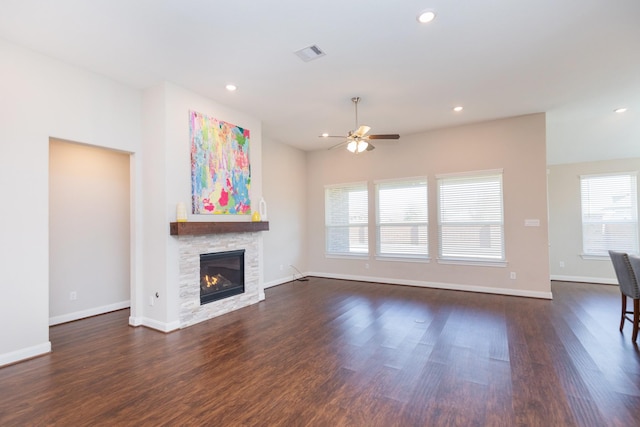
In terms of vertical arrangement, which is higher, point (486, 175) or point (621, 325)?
point (486, 175)

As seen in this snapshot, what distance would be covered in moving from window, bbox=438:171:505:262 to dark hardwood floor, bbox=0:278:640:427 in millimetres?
1456


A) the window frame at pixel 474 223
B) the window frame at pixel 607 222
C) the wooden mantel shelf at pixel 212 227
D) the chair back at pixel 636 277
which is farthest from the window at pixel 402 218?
the window frame at pixel 607 222

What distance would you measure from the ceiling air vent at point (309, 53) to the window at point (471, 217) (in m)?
3.78

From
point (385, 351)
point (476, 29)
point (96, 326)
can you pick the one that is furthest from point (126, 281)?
point (476, 29)

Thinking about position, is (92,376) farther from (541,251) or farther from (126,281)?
(541,251)

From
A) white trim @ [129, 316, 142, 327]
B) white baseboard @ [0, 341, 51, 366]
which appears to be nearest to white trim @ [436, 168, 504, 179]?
white trim @ [129, 316, 142, 327]

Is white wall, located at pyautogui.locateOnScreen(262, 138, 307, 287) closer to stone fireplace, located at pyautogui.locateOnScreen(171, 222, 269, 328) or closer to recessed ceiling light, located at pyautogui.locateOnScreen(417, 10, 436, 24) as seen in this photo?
stone fireplace, located at pyautogui.locateOnScreen(171, 222, 269, 328)

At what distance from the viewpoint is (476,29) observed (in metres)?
2.87

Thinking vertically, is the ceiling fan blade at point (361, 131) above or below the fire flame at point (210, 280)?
above

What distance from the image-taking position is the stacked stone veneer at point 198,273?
4.00m

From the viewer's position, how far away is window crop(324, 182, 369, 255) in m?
6.90

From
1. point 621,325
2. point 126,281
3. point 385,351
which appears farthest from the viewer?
point 126,281

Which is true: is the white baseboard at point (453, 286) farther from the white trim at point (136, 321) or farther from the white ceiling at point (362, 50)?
the white trim at point (136, 321)

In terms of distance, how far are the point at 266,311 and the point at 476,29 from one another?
440 centimetres
